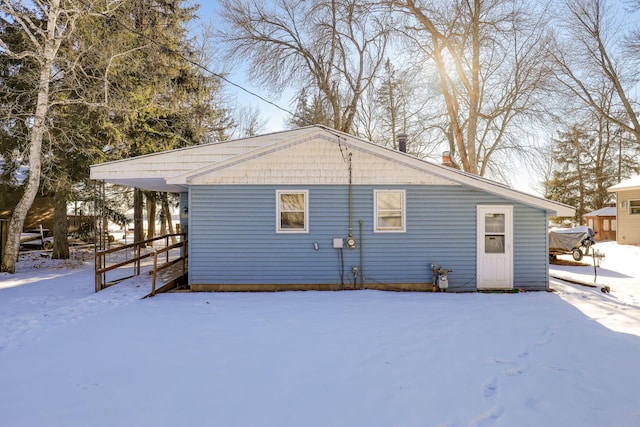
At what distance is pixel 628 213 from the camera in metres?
21.1

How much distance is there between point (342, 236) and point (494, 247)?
3.74 metres

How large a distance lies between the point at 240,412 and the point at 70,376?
216 cm

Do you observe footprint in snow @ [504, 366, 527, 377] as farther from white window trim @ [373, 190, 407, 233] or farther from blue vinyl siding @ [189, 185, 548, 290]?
white window trim @ [373, 190, 407, 233]

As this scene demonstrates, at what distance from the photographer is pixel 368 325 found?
19.9 feet

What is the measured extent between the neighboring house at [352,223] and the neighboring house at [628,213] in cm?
1689

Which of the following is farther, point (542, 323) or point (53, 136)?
point (53, 136)

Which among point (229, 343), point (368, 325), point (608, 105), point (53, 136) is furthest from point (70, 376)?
point (608, 105)

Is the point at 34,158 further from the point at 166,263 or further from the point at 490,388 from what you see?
the point at 490,388

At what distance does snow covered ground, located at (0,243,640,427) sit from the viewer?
3.35 metres

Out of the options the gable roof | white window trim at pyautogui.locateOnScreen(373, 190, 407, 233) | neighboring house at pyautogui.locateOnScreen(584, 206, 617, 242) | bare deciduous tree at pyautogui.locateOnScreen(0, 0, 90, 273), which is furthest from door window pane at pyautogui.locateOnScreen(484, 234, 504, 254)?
neighboring house at pyautogui.locateOnScreen(584, 206, 617, 242)

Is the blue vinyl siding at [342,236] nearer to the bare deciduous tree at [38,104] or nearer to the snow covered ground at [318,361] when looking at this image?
the snow covered ground at [318,361]

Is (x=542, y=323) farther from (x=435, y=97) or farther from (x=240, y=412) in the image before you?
(x=435, y=97)

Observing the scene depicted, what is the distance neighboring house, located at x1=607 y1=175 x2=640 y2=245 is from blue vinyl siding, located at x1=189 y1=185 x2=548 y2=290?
16966mm

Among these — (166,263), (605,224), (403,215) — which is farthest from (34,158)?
(605,224)
